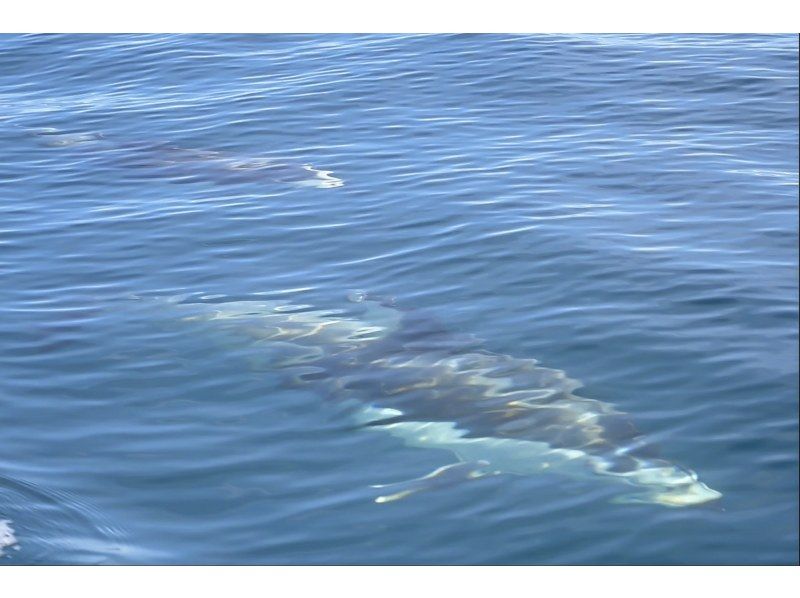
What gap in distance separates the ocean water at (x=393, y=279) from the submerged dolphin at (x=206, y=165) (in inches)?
2.9

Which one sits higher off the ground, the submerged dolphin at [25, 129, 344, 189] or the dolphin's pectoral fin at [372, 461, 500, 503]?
the submerged dolphin at [25, 129, 344, 189]

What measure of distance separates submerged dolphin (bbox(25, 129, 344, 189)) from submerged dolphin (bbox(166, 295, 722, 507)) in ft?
13.8

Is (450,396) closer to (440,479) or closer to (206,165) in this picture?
(440,479)

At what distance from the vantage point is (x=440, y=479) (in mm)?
7973

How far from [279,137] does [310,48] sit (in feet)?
17.8

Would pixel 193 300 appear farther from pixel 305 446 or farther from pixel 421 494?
pixel 421 494

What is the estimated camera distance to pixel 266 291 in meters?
11.6

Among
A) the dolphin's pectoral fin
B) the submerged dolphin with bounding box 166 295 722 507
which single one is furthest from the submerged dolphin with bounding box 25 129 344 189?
the dolphin's pectoral fin

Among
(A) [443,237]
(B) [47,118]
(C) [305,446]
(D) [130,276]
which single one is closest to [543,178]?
(A) [443,237]

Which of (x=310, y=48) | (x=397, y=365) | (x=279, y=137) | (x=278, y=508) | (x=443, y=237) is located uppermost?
(x=310, y=48)

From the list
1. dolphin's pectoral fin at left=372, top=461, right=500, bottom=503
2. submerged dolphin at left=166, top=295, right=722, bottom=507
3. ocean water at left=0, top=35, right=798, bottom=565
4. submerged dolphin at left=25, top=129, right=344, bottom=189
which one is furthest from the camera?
submerged dolphin at left=25, top=129, right=344, bottom=189

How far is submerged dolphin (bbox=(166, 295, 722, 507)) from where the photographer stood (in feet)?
26.0

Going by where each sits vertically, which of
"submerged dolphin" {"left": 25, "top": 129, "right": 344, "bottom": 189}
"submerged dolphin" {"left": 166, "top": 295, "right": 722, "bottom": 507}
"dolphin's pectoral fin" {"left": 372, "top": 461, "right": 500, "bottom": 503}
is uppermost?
"submerged dolphin" {"left": 25, "top": 129, "right": 344, "bottom": 189}

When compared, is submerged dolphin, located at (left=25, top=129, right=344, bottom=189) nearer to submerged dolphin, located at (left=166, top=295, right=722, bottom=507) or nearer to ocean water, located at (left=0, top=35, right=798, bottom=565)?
ocean water, located at (left=0, top=35, right=798, bottom=565)
